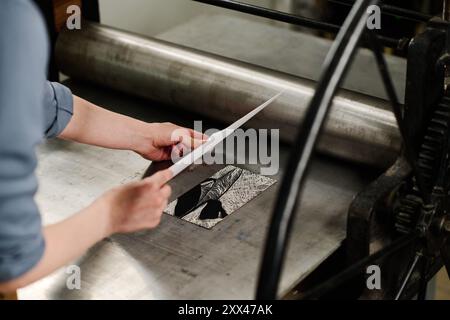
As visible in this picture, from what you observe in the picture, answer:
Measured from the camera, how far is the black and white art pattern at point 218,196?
1.60 m

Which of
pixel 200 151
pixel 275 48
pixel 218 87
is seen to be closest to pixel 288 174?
pixel 200 151

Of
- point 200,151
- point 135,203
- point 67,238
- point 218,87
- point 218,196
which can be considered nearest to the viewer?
point 67,238

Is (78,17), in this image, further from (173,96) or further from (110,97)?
(173,96)

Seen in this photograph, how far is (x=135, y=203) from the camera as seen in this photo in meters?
1.30

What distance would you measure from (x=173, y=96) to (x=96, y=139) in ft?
1.12

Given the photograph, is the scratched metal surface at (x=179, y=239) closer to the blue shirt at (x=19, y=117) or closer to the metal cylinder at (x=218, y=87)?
the metal cylinder at (x=218, y=87)

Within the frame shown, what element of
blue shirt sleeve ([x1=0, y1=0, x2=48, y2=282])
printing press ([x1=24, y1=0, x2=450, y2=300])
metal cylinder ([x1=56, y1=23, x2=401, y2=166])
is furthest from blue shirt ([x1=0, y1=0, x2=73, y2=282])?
metal cylinder ([x1=56, y1=23, x2=401, y2=166])

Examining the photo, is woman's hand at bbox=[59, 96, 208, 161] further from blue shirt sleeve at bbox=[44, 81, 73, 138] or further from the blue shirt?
the blue shirt

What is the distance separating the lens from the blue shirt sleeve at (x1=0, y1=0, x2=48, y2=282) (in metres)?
→ 1.00

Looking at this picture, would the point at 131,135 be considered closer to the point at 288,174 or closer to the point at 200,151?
the point at 200,151

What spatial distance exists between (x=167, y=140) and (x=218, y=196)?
16 centimetres

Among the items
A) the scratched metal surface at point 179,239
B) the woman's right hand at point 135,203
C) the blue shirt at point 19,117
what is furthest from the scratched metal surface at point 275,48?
the blue shirt at point 19,117

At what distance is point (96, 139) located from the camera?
1.67m
